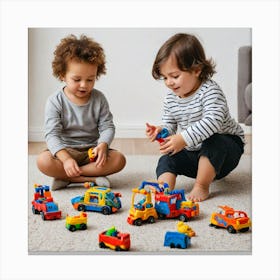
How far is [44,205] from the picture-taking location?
1.23 metres

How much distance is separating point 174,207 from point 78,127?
0.43 metres

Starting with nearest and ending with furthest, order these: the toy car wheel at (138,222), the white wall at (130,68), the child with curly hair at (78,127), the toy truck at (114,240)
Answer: the toy truck at (114,240) < the toy car wheel at (138,222) < the white wall at (130,68) < the child with curly hair at (78,127)

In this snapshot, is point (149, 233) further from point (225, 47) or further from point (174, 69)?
point (225, 47)

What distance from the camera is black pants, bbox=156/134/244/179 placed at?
1418 millimetres

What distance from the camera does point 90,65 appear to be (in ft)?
4.60

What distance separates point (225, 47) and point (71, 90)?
0.42m

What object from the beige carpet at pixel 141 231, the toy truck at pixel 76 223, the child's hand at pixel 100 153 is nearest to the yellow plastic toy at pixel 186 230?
the beige carpet at pixel 141 231

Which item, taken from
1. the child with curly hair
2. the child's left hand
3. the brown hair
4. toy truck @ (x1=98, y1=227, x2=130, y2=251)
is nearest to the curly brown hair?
the child with curly hair

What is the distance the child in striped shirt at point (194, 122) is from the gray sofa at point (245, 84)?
0.05 metres

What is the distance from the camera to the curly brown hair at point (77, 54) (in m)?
1.38

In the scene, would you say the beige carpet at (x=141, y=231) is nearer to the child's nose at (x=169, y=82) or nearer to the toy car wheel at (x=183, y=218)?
the toy car wheel at (x=183, y=218)

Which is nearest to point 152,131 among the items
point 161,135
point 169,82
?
point 161,135
